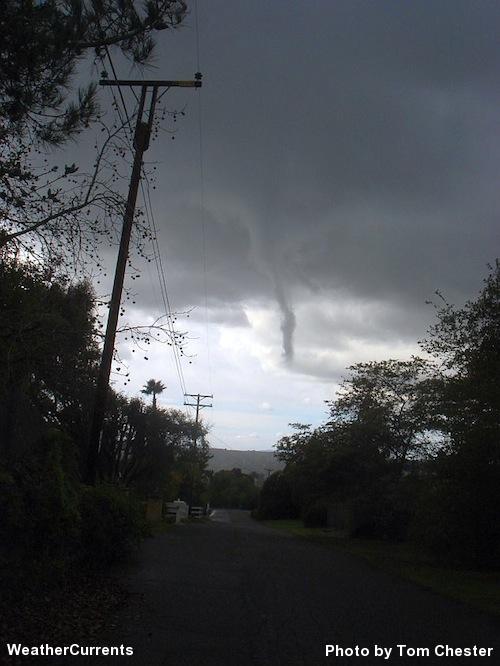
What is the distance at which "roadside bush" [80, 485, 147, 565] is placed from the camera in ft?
41.8

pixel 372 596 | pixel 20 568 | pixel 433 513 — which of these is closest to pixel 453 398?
pixel 433 513

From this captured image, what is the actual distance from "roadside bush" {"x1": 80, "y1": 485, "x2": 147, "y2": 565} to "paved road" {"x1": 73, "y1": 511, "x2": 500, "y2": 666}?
2.05 ft

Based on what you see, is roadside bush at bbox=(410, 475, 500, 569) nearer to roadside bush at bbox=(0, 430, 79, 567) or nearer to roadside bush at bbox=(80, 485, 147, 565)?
roadside bush at bbox=(80, 485, 147, 565)

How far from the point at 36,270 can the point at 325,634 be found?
6.49 m

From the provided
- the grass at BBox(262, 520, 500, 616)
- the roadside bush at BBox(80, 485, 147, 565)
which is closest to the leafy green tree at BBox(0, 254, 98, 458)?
the roadside bush at BBox(80, 485, 147, 565)

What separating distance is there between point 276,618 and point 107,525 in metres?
4.59

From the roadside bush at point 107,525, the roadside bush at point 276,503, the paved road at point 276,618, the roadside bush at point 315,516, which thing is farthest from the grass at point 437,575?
A: the roadside bush at point 276,503

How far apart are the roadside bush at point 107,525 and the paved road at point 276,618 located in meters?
0.62

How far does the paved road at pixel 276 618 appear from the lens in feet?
24.8

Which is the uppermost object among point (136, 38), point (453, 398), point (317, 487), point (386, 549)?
point (136, 38)

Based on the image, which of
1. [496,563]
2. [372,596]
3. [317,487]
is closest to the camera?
[372,596]

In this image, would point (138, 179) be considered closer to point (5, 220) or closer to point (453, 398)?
point (5, 220)

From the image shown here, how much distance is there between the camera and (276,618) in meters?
9.66

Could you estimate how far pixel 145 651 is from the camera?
7.38m
